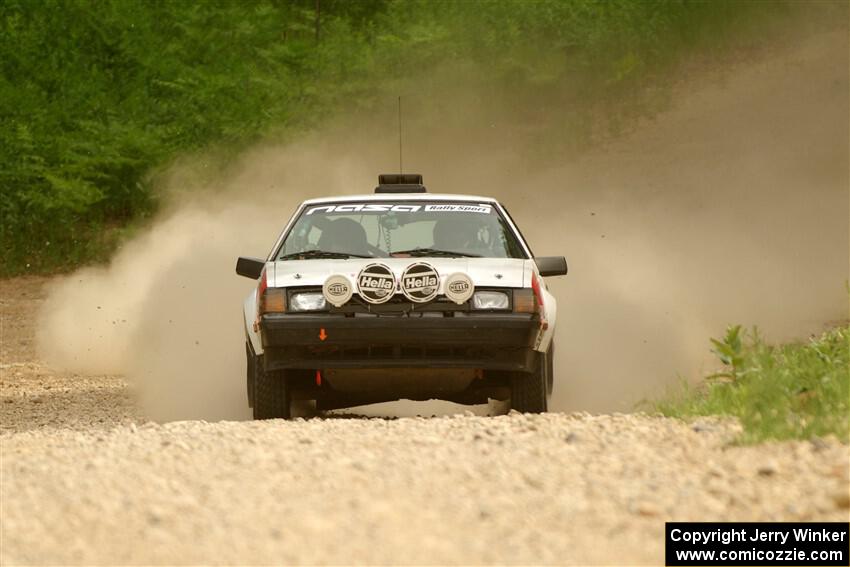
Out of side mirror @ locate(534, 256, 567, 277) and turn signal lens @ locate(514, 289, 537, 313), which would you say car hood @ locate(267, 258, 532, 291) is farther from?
side mirror @ locate(534, 256, 567, 277)

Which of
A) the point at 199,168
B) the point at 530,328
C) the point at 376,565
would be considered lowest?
the point at 376,565

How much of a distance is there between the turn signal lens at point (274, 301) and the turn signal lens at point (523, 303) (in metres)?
1.43

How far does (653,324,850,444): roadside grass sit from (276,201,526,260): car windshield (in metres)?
1.76

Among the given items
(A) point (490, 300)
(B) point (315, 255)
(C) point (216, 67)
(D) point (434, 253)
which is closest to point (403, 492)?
(A) point (490, 300)

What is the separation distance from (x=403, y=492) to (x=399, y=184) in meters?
6.09

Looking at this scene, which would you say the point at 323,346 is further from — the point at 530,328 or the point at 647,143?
the point at 647,143

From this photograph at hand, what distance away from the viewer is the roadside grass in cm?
720

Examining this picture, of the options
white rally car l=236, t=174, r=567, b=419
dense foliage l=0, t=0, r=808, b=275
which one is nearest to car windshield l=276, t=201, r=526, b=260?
white rally car l=236, t=174, r=567, b=419

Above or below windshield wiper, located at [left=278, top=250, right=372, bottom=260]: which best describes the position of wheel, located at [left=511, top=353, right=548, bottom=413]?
below

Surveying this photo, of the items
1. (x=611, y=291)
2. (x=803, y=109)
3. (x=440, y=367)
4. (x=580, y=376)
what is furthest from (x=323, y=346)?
(x=803, y=109)

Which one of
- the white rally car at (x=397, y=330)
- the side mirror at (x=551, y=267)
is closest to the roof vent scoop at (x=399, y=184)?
the white rally car at (x=397, y=330)

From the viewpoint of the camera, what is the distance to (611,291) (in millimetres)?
15469

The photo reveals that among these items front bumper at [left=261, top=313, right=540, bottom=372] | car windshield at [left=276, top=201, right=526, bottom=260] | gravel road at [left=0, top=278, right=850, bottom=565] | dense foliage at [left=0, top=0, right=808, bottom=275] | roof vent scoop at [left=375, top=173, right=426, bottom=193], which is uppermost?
dense foliage at [left=0, top=0, right=808, bottom=275]

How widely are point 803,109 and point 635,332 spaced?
57.2 feet
